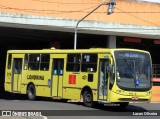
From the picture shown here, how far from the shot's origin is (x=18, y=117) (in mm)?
15812

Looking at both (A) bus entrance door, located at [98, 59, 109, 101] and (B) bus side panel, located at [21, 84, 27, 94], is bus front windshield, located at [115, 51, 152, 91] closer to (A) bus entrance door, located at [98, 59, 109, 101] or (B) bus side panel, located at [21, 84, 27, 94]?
(A) bus entrance door, located at [98, 59, 109, 101]

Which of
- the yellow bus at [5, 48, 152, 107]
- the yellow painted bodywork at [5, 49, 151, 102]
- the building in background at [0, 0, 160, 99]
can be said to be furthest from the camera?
the building in background at [0, 0, 160, 99]

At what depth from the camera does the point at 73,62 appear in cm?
2308

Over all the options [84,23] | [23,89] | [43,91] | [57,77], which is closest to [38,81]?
[43,91]

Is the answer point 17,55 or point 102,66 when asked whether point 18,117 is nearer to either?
point 102,66

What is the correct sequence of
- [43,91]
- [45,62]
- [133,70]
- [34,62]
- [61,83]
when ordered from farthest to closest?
[34,62] → [45,62] → [43,91] → [61,83] → [133,70]

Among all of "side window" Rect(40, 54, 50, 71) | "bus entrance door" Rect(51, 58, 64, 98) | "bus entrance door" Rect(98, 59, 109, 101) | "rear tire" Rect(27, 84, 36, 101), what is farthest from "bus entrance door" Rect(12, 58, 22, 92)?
"bus entrance door" Rect(98, 59, 109, 101)

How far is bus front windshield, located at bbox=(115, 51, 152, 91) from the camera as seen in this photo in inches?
806

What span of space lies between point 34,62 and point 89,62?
15.7ft

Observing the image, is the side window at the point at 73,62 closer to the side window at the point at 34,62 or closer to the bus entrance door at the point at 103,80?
the bus entrance door at the point at 103,80

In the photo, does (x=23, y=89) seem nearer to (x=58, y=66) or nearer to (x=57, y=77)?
(x=57, y=77)

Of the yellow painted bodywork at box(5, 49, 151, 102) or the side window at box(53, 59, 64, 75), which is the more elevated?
the side window at box(53, 59, 64, 75)

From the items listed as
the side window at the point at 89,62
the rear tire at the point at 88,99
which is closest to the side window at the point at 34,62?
the side window at the point at 89,62

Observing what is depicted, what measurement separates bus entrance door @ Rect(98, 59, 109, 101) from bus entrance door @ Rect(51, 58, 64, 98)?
3114 mm
